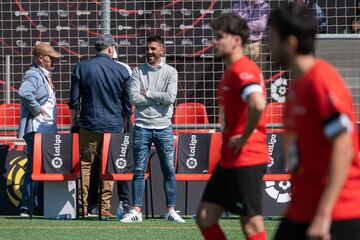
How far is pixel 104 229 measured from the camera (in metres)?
10.4

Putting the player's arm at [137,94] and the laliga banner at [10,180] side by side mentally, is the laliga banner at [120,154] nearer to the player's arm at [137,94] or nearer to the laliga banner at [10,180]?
the player's arm at [137,94]

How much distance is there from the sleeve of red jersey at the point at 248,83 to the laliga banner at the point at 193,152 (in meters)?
5.56

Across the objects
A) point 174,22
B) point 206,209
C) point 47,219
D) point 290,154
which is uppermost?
point 174,22

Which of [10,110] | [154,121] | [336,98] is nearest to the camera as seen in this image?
[336,98]

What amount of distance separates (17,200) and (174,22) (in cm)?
351

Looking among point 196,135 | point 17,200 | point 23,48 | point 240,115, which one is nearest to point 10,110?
point 23,48

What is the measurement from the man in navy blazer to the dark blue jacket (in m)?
0.42

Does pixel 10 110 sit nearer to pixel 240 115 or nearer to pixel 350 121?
pixel 240 115

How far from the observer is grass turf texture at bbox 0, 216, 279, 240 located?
974 centimetres

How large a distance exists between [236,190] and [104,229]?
159 inches

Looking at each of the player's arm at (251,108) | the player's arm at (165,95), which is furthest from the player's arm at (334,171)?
the player's arm at (165,95)

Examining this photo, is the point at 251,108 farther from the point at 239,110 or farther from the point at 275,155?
the point at 275,155

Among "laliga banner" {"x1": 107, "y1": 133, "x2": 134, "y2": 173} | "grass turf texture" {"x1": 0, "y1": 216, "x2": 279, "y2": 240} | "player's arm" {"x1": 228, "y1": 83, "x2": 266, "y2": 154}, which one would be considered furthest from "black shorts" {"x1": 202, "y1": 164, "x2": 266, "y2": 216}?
"laliga banner" {"x1": 107, "y1": 133, "x2": 134, "y2": 173}

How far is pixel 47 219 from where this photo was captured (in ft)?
39.2
